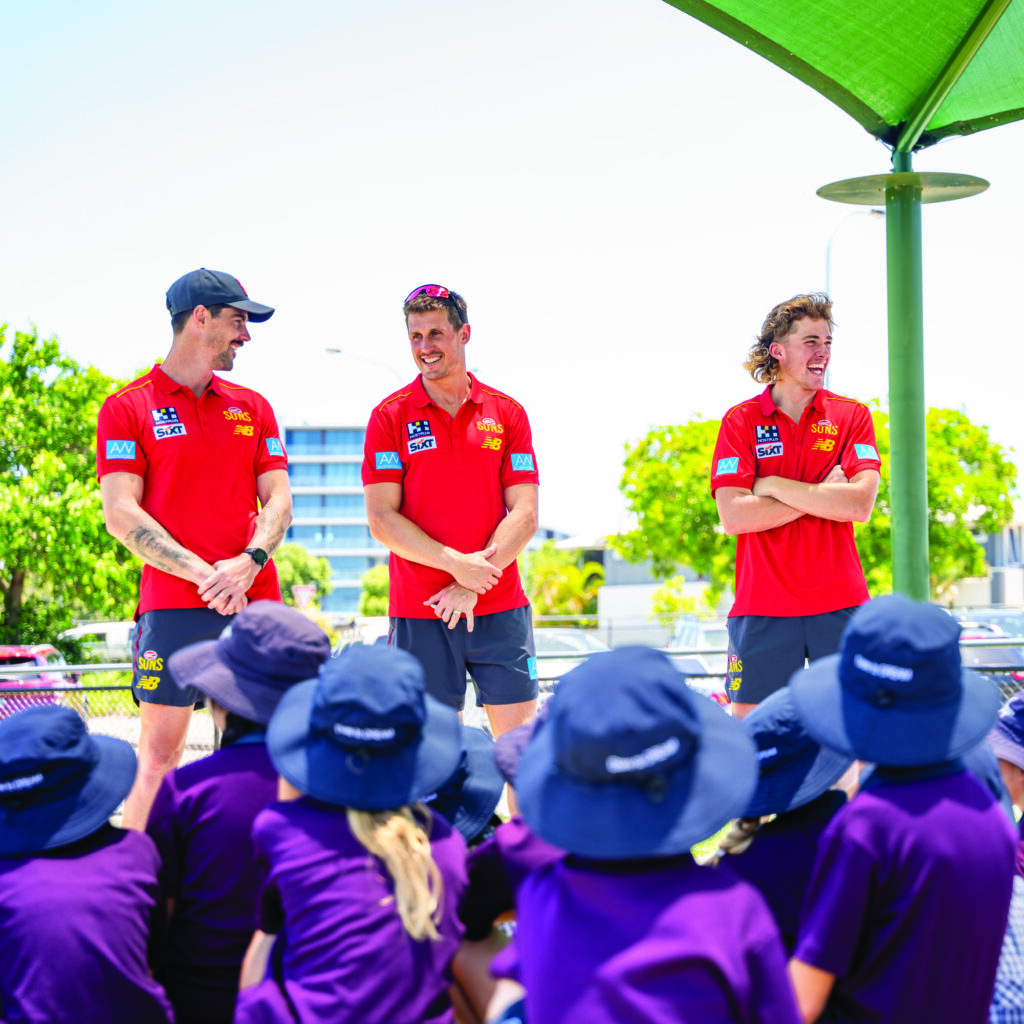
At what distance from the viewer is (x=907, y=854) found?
6.57 feet

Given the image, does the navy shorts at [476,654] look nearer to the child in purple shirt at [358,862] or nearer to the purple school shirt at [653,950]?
the child in purple shirt at [358,862]

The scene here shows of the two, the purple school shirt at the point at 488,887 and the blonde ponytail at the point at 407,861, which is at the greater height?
the blonde ponytail at the point at 407,861

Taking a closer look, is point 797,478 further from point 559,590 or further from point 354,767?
point 559,590

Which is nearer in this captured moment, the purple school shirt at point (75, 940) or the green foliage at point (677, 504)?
the purple school shirt at point (75, 940)

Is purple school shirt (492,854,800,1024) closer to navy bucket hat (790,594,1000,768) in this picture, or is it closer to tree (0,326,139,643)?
navy bucket hat (790,594,1000,768)

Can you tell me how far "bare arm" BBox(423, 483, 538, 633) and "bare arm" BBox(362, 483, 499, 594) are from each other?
38 millimetres

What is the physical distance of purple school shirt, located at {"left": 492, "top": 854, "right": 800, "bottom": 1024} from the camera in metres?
1.70

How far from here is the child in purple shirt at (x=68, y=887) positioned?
2203 millimetres

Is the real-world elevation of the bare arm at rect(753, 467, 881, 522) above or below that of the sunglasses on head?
below

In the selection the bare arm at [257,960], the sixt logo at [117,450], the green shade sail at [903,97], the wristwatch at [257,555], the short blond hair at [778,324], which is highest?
the green shade sail at [903,97]

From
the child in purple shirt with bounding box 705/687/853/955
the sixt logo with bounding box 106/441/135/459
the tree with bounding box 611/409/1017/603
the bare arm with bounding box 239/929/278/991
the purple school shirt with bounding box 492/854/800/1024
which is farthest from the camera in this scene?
the tree with bounding box 611/409/1017/603

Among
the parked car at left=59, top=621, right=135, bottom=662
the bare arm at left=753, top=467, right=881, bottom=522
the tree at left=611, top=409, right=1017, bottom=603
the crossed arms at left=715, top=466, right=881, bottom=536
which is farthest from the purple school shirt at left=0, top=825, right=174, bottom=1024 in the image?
the tree at left=611, top=409, right=1017, bottom=603

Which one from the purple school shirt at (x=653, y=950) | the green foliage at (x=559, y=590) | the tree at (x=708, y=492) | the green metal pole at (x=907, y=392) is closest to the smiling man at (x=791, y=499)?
the green metal pole at (x=907, y=392)

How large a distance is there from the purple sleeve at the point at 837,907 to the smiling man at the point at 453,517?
245cm
